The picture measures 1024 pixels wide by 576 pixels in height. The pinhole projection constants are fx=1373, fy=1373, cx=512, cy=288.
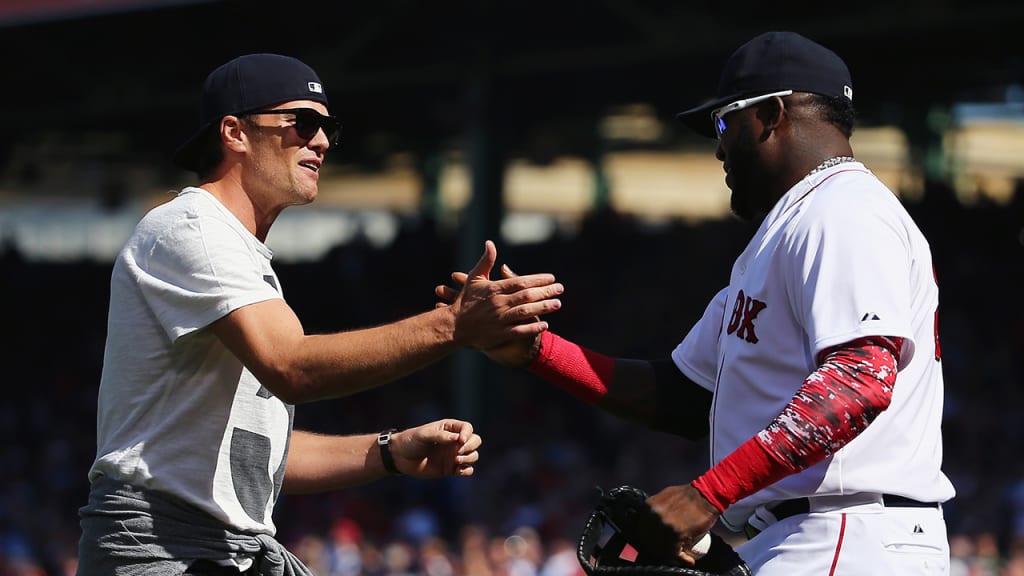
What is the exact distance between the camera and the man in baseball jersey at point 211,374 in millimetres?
3051

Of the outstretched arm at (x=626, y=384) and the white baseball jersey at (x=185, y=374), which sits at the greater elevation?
the white baseball jersey at (x=185, y=374)

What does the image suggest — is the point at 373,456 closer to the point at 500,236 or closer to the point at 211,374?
the point at 211,374

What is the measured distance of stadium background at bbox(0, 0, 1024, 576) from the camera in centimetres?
1218

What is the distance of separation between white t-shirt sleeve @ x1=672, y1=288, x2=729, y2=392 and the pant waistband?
671mm

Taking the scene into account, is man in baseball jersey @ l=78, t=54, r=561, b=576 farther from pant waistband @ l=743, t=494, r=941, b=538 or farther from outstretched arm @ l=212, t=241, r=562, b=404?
pant waistband @ l=743, t=494, r=941, b=538

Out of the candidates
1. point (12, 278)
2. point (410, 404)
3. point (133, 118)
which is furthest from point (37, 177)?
point (410, 404)

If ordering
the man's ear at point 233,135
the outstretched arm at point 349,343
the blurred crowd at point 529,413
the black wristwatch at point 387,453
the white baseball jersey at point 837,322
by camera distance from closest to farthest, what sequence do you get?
1. the white baseball jersey at point 837,322
2. the outstretched arm at point 349,343
3. the man's ear at point 233,135
4. the black wristwatch at point 387,453
5. the blurred crowd at point 529,413

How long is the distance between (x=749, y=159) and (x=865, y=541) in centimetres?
98

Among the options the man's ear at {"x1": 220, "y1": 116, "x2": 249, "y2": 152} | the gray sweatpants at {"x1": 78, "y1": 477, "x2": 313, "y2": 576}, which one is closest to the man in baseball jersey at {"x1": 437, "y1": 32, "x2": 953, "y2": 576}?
the man's ear at {"x1": 220, "y1": 116, "x2": 249, "y2": 152}

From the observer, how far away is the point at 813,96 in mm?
3309

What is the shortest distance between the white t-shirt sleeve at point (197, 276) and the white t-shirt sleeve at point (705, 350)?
1237mm

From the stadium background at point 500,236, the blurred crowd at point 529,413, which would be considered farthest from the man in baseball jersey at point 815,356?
the stadium background at point 500,236

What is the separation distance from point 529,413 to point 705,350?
439 inches

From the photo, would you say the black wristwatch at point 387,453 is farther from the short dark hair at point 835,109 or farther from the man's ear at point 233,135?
the short dark hair at point 835,109
